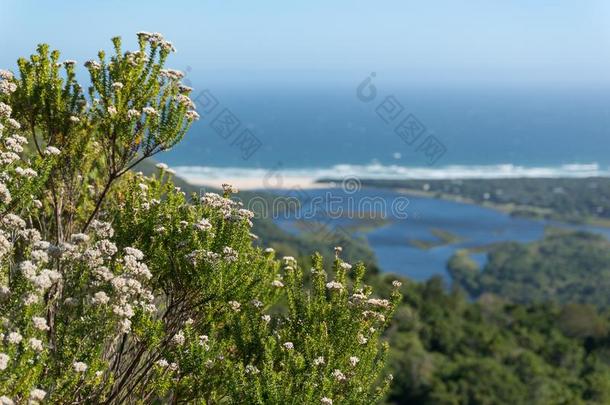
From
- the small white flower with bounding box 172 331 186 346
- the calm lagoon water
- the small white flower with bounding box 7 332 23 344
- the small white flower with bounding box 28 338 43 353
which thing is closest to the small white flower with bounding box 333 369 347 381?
the small white flower with bounding box 172 331 186 346

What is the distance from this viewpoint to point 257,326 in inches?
283

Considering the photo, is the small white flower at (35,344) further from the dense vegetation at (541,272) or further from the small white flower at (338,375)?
the dense vegetation at (541,272)

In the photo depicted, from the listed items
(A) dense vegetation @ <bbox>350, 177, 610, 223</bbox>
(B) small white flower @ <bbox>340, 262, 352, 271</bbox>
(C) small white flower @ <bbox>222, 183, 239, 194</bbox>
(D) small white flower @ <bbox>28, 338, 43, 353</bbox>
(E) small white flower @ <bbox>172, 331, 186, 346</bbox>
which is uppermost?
(A) dense vegetation @ <bbox>350, 177, 610, 223</bbox>

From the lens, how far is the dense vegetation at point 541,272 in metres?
87.7

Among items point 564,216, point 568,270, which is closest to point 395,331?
point 568,270

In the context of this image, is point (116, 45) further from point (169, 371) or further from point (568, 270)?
point (568, 270)

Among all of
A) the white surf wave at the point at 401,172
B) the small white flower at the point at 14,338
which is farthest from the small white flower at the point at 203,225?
the white surf wave at the point at 401,172

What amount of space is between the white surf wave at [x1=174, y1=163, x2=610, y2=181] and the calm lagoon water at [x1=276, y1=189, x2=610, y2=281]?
2375cm

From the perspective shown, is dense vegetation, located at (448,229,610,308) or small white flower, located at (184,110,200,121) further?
dense vegetation, located at (448,229,610,308)

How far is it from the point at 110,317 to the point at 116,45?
3373 millimetres

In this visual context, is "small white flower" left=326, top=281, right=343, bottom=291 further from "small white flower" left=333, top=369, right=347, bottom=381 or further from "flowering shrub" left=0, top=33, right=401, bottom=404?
"small white flower" left=333, top=369, right=347, bottom=381

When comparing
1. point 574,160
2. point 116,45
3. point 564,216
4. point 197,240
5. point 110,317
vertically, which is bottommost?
point 110,317

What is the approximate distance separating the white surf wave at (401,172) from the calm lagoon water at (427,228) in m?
23.7

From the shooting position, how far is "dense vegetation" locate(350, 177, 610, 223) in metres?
123
